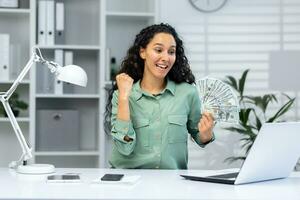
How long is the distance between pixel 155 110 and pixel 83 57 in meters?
1.72

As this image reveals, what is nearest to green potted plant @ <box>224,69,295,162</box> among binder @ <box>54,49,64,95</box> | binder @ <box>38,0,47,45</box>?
binder @ <box>54,49,64,95</box>

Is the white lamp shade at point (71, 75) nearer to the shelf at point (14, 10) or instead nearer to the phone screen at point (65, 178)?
the phone screen at point (65, 178)

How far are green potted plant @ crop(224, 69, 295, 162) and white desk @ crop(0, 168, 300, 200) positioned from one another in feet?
4.95

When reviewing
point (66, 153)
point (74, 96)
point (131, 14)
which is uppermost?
Result: point (131, 14)

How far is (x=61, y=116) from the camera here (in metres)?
3.54

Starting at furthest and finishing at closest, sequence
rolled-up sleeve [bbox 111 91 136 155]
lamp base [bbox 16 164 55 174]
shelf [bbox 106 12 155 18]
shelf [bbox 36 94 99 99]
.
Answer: shelf [bbox 106 12 155 18] → shelf [bbox 36 94 99 99] → rolled-up sleeve [bbox 111 91 136 155] → lamp base [bbox 16 164 55 174]

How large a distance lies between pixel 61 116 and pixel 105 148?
1.31 ft

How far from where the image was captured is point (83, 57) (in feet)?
12.5

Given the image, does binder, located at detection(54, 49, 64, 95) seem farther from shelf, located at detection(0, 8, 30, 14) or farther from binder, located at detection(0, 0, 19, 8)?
binder, located at detection(0, 0, 19, 8)

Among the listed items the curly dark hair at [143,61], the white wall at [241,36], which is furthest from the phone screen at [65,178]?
the white wall at [241,36]

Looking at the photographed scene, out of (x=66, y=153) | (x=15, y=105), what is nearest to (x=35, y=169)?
(x=66, y=153)

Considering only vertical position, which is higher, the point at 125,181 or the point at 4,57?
the point at 4,57

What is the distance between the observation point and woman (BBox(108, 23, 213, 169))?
7.00 feet

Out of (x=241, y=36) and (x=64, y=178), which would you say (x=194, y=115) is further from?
(x=241, y=36)
